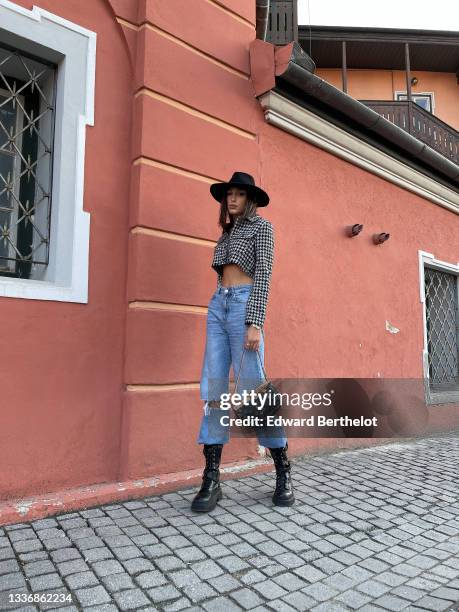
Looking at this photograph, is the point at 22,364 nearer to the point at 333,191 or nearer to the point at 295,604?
the point at 295,604

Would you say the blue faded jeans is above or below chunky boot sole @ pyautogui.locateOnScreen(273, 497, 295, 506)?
above

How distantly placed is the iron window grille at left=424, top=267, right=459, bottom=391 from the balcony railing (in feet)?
7.93

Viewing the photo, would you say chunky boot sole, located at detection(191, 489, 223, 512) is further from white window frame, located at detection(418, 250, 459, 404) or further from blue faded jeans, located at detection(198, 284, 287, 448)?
white window frame, located at detection(418, 250, 459, 404)

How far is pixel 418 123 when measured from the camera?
7734 mm

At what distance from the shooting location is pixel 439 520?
2.90m

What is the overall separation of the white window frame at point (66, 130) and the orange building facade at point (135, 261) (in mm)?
12

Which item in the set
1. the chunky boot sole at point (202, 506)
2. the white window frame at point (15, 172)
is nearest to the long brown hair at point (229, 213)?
the white window frame at point (15, 172)

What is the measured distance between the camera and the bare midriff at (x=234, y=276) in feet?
9.71

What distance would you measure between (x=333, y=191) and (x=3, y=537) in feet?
13.5

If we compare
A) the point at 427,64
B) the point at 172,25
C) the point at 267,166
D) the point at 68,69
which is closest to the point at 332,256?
the point at 267,166

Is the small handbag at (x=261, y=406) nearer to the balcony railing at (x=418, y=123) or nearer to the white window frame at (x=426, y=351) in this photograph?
the white window frame at (x=426, y=351)

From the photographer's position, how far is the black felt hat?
118 inches

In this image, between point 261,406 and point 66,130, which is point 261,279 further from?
point 66,130

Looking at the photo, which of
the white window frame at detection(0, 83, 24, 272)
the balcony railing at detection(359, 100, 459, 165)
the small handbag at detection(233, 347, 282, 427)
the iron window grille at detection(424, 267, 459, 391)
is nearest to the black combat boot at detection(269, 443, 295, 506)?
the small handbag at detection(233, 347, 282, 427)
